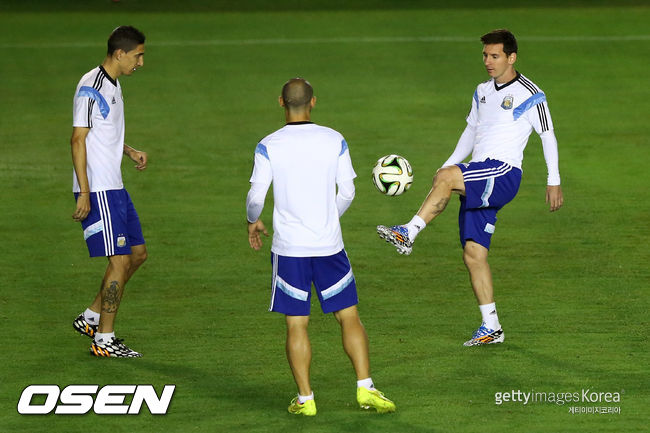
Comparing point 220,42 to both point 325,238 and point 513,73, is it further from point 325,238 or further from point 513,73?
point 325,238

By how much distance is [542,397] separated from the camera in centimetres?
809

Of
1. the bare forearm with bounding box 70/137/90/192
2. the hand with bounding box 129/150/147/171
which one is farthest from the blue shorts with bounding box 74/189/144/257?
the hand with bounding box 129/150/147/171

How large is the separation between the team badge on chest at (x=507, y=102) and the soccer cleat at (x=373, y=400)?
276 cm

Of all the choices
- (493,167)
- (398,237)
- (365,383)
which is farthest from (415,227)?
(365,383)

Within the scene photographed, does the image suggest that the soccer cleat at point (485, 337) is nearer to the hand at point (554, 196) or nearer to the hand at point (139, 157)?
the hand at point (554, 196)

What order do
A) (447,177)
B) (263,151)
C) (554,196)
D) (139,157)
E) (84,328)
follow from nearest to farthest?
1. (263,151)
2. (447,177)
3. (554,196)
4. (84,328)
5. (139,157)

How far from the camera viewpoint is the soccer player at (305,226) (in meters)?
7.49

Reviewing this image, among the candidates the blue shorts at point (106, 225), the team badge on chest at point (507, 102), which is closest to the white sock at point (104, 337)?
the blue shorts at point (106, 225)

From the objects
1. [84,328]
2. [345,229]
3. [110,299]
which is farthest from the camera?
[345,229]

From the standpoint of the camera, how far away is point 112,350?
9.03 meters

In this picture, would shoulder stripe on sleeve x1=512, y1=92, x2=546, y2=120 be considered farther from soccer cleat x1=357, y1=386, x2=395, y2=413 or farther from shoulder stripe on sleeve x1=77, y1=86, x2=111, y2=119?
shoulder stripe on sleeve x1=77, y1=86, x2=111, y2=119

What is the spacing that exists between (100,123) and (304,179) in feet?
7.01

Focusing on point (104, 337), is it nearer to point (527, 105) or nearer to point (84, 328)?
point (84, 328)

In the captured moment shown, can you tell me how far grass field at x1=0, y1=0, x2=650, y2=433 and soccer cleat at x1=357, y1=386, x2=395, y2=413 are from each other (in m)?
0.09
